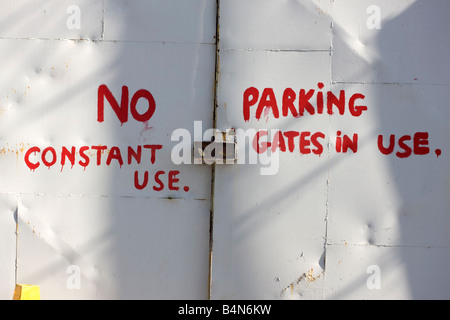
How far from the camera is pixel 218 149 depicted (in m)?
3.18

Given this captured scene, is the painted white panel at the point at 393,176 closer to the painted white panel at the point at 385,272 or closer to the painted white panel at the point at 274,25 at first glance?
the painted white panel at the point at 385,272

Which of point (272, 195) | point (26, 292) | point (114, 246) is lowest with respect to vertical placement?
point (26, 292)

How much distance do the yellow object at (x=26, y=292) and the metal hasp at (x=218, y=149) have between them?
131 centimetres

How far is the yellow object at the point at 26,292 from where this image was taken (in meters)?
3.08

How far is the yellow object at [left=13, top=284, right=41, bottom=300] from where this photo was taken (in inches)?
121

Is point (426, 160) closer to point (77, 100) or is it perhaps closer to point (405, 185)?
point (405, 185)

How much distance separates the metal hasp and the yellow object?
4.31ft

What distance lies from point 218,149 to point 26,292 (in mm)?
1507

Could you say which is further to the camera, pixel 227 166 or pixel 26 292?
pixel 227 166

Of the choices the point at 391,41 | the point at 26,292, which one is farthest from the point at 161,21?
the point at 26,292

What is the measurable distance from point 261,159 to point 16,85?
5.56 ft

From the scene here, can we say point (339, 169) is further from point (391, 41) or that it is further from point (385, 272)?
point (391, 41)
